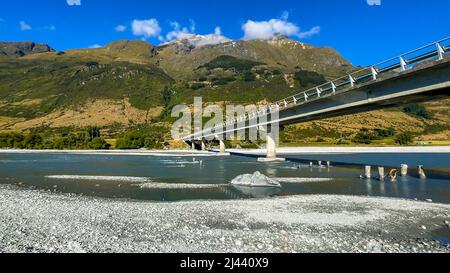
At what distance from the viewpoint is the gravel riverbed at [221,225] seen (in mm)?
14578

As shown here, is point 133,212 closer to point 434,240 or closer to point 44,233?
point 44,233

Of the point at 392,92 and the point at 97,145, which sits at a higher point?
the point at 392,92

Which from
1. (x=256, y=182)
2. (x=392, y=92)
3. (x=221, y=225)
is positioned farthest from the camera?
(x=392, y=92)

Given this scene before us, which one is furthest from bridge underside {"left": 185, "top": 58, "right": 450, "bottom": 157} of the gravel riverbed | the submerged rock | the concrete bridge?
the submerged rock

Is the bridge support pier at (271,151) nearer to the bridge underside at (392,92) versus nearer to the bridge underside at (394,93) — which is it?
the bridge underside at (392,92)

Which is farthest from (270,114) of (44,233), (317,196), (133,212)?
(44,233)

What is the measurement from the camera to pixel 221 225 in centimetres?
1872

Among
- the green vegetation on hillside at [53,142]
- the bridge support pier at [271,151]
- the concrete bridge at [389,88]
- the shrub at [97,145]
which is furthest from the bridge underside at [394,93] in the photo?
the green vegetation on hillside at [53,142]

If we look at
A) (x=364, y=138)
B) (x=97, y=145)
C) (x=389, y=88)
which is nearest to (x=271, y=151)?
(x=389, y=88)

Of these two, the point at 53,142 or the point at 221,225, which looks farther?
the point at 53,142

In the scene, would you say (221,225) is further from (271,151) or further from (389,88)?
(271,151)

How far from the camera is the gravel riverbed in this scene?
14578 mm

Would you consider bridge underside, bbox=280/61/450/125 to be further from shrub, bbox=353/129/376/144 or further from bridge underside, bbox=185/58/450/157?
shrub, bbox=353/129/376/144

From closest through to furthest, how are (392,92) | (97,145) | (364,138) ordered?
1. (392,92)
2. (97,145)
3. (364,138)
